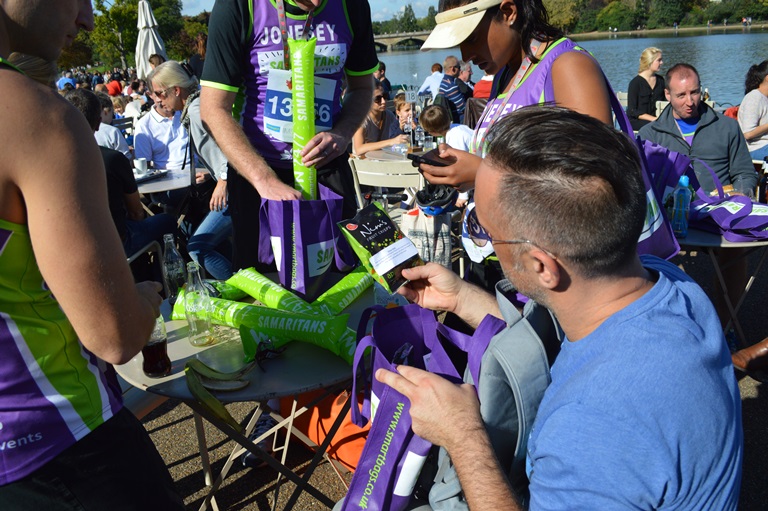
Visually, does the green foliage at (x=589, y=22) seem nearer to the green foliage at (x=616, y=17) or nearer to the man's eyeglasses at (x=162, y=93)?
the green foliage at (x=616, y=17)

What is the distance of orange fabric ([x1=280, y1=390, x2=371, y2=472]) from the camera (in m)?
2.36

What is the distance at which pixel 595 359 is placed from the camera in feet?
3.60

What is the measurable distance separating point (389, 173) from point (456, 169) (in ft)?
11.5

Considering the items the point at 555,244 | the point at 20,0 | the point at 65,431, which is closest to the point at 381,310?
the point at 555,244

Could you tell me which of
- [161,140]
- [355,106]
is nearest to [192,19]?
[161,140]

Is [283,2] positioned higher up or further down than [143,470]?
higher up

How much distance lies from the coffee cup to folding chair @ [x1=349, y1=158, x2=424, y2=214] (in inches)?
74.3

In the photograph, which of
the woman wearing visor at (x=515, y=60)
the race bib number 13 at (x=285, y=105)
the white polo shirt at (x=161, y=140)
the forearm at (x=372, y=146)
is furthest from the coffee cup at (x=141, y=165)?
the woman wearing visor at (x=515, y=60)

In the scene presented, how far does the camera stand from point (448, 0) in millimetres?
2062

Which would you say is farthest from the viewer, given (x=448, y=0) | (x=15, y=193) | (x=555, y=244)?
(x=448, y=0)

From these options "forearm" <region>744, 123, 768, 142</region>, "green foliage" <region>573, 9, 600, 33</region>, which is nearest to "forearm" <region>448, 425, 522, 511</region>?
"forearm" <region>744, 123, 768, 142</region>

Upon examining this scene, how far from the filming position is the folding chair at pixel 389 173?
5258 millimetres

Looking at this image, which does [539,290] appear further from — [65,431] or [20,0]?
[20,0]

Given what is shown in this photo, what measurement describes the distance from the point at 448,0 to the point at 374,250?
0.97m
